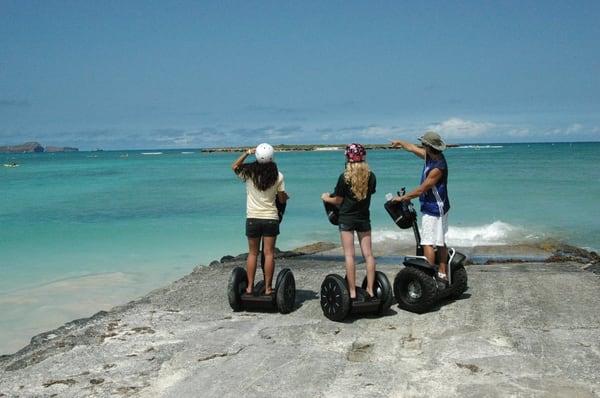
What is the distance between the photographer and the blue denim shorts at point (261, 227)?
711 cm

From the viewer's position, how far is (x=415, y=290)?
7.10 meters

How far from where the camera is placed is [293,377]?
17.0 feet

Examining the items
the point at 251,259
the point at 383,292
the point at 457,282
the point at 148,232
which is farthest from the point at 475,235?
the point at 251,259

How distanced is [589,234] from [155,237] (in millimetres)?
12527

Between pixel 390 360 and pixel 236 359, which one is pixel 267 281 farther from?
pixel 390 360

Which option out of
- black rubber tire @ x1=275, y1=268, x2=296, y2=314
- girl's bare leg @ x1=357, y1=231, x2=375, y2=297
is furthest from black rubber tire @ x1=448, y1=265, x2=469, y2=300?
black rubber tire @ x1=275, y1=268, x2=296, y2=314

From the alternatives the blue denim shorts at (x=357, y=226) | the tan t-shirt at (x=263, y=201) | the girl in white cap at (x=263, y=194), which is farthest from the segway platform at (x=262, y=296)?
the blue denim shorts at (x=357, y=226)

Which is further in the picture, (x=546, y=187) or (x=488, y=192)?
(x=546, y=187)

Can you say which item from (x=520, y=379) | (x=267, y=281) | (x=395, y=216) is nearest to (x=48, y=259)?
(x=267, y=281)

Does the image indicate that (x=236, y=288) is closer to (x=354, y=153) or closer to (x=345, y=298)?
(x=345, y=298)

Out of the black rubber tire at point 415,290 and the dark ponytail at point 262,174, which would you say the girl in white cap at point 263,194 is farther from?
the black rubber tire at point 415,290

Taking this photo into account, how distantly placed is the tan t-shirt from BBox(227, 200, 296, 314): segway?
126 millimetres

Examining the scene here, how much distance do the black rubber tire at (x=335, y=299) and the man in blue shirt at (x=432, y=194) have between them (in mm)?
1163

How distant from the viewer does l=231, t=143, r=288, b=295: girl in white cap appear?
23.1 ft
